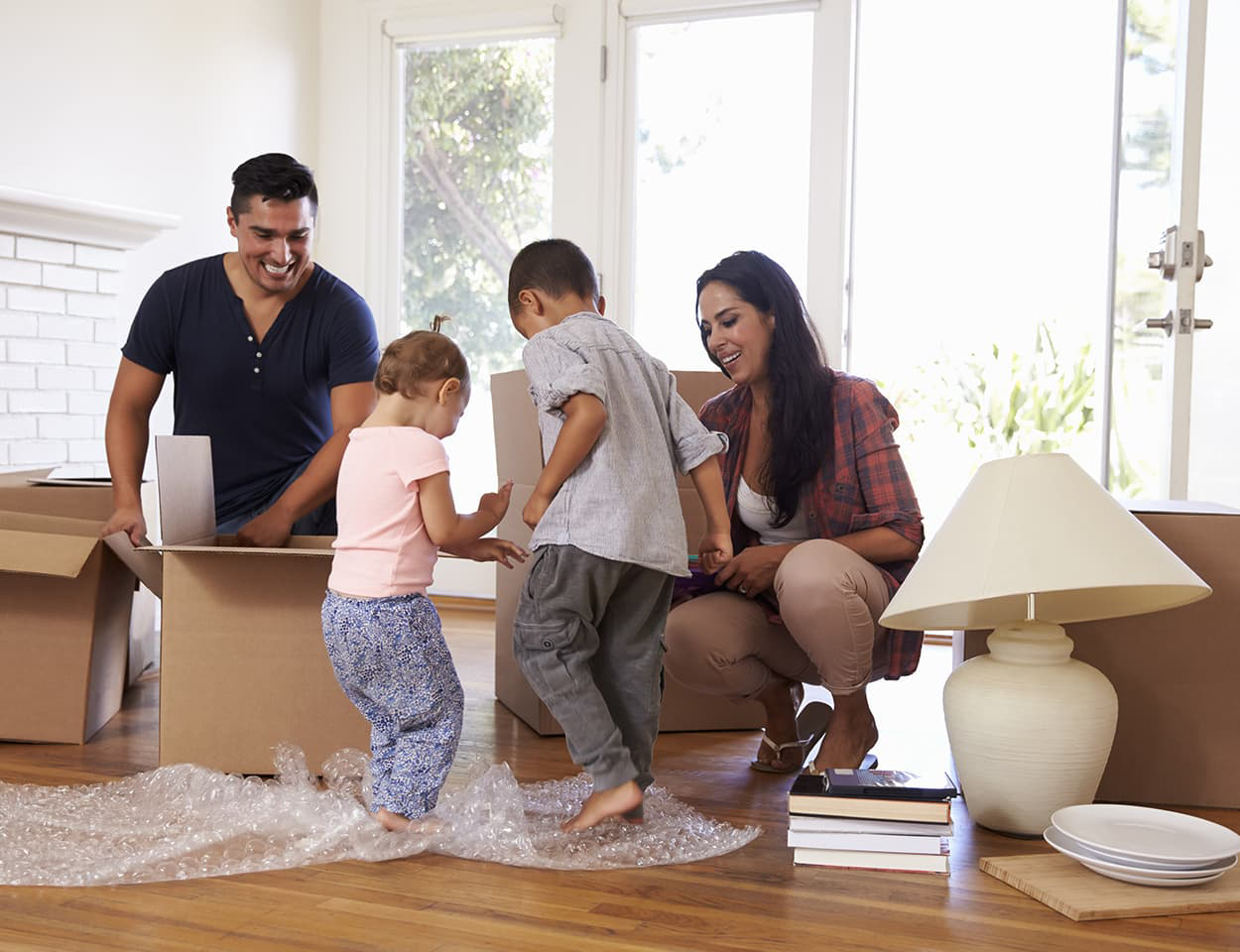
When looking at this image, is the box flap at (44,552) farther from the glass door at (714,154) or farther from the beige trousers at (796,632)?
the glass door at (714,154)

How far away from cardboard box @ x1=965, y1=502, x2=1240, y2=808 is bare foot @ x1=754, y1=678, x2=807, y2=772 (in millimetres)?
537

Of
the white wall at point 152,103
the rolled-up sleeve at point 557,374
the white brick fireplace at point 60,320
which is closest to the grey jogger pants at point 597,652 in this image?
the rolled-up sleeve at point 557,374

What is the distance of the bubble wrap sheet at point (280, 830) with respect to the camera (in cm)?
173

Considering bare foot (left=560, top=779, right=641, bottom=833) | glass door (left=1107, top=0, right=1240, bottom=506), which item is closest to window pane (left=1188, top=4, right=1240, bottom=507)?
glass door (left=1107, top=0, right=1240, bottom=506)

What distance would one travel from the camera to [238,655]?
2.17 m

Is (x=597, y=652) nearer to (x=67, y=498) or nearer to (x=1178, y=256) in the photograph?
(x=67, y=498)

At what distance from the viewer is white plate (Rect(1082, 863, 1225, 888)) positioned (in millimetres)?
1662

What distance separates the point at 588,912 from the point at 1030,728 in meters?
0.75

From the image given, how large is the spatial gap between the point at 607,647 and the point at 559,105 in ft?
9.53

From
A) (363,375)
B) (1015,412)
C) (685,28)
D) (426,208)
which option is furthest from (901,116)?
(363,375)

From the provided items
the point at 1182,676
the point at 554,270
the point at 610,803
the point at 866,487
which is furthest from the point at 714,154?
the point at 610,803

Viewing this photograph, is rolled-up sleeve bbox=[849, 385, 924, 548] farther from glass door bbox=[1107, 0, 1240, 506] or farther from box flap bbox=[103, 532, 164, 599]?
box flap bbox=[103, 532, 164, 599]

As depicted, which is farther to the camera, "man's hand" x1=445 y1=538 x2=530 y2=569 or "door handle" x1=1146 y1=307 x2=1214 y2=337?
"door handle" x1=1146 y1=307 x2=1214 y2=337

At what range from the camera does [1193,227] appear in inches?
107
